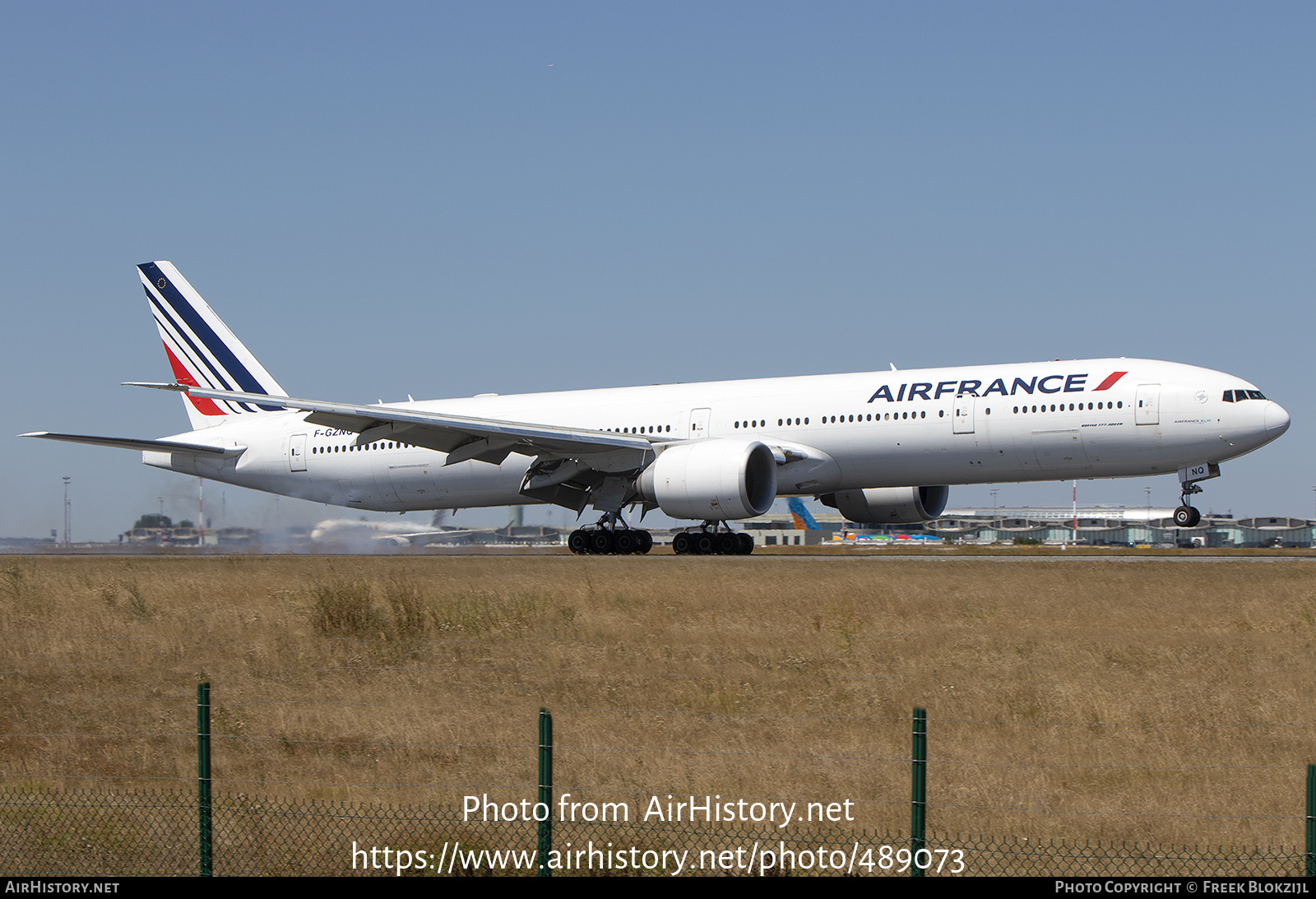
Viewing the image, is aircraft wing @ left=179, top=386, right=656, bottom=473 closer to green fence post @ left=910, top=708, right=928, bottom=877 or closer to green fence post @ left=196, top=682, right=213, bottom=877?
green fence post @ left=196, top=682, right=213, bottom=877

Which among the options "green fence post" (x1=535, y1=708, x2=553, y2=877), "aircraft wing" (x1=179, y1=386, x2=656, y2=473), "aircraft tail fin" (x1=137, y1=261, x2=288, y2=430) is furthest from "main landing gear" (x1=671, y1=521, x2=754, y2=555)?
"green fence post" (x1=535, y1=708, x2=553, y2=877)

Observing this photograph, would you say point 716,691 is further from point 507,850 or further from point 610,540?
point 610,540

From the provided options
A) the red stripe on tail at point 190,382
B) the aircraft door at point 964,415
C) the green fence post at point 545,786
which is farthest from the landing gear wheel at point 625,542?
the green fence post at point 545,786

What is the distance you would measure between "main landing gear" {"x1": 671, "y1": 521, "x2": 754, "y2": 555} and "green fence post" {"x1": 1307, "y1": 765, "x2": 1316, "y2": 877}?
2746 centimetres

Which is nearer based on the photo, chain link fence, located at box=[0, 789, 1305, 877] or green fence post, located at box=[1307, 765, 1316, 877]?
green fence post, located at box=[1307, 765, 1316, 877]

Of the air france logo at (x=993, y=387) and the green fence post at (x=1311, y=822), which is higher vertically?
the air france logo at (x=993, y=387)

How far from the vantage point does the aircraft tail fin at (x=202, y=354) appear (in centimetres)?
4181

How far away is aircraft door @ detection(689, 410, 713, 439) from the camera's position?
113ft

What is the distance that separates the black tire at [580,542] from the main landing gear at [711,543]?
2345 millimetres

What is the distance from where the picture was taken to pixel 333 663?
650 inches

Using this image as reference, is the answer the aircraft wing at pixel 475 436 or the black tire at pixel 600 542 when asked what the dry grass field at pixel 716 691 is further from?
the black tire at pixel 600 542

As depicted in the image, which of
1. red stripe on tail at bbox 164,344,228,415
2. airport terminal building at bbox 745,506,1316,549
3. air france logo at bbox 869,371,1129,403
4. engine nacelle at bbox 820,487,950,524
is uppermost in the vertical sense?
red stripe on tail at bbox 164,344,228,415

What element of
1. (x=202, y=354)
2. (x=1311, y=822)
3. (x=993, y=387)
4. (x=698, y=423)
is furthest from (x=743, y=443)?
(x=1311, y=822)

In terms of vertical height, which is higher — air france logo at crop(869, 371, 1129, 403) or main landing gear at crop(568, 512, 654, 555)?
air france logo at crop(869, 371, 1129, 403)
